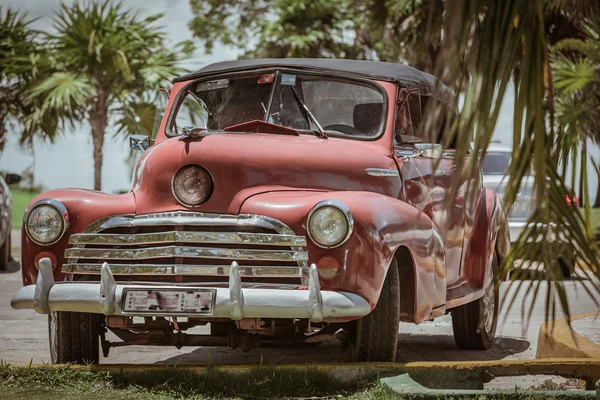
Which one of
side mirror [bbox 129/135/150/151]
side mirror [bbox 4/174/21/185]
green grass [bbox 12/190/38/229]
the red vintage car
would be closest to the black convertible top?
the red vintage car

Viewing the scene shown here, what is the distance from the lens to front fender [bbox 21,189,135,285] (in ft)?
18.6

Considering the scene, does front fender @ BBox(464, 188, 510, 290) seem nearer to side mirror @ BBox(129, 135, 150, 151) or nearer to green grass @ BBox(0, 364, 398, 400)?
green grass @ BBox(0, 364, 398, 400)

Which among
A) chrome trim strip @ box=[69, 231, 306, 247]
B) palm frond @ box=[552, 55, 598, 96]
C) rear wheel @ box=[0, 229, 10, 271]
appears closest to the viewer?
chrome trim strip @ box=[69, 231, 306, 247]

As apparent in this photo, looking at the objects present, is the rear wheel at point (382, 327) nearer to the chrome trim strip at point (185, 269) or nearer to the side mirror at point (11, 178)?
the chrome trim strip at point (185, 269)

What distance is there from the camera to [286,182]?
19.4 feet

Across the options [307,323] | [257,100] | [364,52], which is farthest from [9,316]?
[364,52]

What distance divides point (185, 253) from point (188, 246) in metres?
0.04

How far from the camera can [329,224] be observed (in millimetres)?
5398

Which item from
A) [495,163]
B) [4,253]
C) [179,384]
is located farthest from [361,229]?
[495,163]

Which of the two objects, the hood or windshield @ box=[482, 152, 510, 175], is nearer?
the hood

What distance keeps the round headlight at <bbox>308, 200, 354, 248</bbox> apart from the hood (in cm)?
49

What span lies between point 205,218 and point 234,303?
59 cm

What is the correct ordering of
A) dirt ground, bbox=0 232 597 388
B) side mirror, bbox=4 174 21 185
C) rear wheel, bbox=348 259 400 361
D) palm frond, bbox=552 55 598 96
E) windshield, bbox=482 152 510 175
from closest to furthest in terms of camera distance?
rear wheel, bbox=348 259 400 361, dirt ground, bbox=0 232 597 388, side mirror, bbox=4 174 21 185, windshield, bbox=482 152 510 175, palm frond, bbox=552 55 598 96

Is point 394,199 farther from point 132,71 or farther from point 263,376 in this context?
point 132,71
